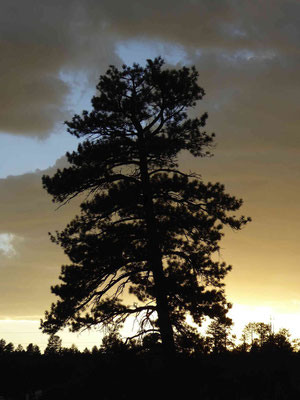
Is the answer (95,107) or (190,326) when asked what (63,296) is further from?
(95,107)

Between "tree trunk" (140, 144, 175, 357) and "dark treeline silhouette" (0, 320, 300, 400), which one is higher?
"tree trunk" (140, 144, 175, 357)

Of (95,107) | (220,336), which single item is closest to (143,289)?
(220,336)

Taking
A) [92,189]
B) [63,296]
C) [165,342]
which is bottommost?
[165,342]

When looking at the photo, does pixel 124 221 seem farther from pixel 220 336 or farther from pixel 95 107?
pixel 220 336

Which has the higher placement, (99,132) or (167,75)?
(167,75)

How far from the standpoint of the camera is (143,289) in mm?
21078

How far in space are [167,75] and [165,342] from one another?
35.3ft

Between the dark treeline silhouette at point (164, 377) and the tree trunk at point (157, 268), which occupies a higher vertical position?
the tree trunk at point (157, 268)

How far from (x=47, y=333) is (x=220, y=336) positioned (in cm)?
724

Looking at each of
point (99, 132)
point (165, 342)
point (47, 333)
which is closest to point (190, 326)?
point (165, 342)

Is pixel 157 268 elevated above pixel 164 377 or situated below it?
above

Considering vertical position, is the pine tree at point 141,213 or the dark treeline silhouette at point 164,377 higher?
the pine tree at point 141,213

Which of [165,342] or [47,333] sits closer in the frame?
[165,342]

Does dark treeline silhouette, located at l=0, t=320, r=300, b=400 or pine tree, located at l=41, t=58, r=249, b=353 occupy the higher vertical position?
pine tree, located at l=41, t=58, r=249, b=353
